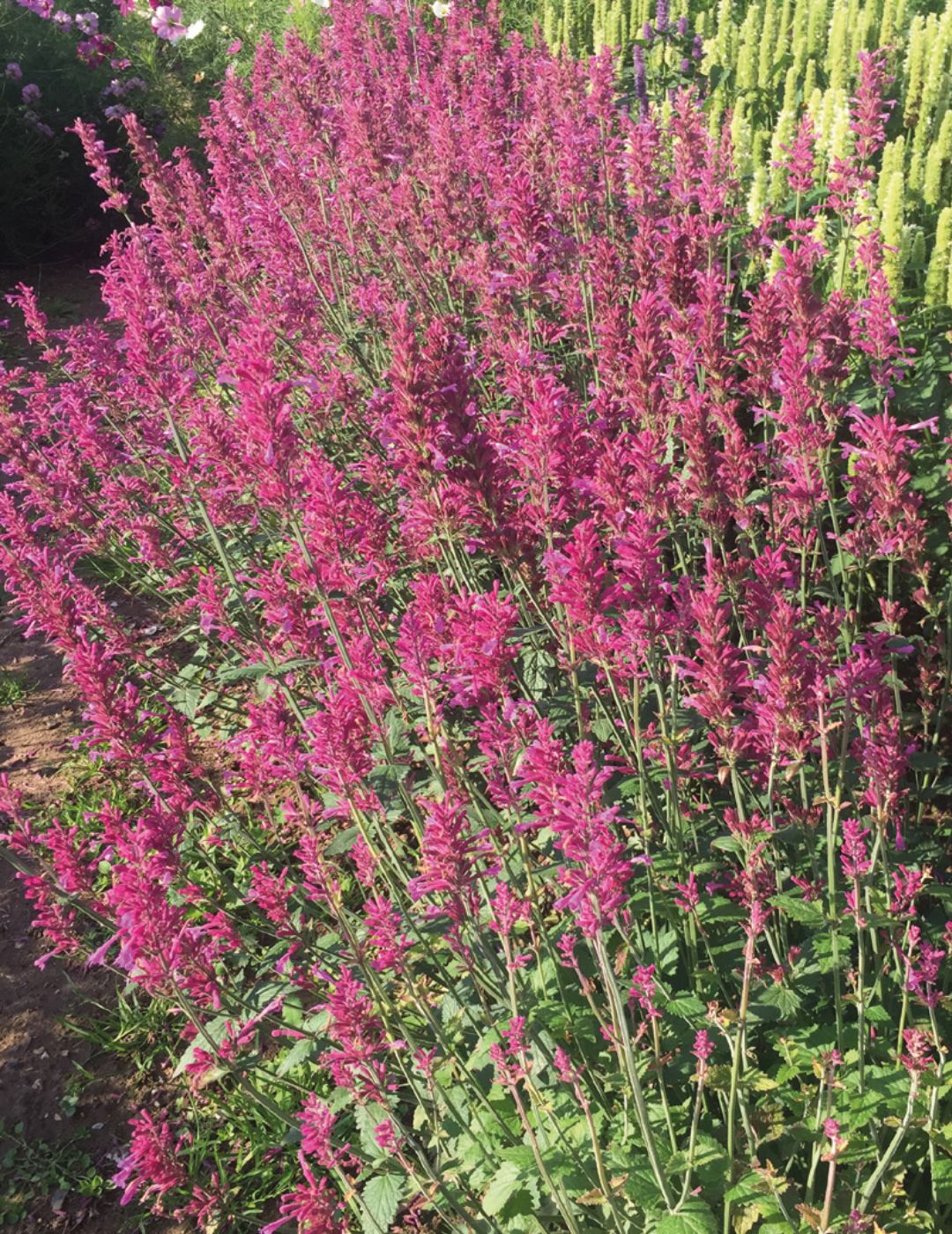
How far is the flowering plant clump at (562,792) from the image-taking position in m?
2.05

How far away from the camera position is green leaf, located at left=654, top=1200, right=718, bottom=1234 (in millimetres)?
1988

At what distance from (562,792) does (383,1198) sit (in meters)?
1.41

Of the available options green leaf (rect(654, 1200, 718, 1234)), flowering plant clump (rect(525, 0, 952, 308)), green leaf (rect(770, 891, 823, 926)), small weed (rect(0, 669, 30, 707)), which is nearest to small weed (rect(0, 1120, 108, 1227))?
green leaf (rect(654, 1200, 718, 1234))

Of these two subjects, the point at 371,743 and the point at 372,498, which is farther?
the point at 372,498

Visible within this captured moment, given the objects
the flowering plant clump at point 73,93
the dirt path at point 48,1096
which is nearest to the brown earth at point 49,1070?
the dirt path at point 48,1096

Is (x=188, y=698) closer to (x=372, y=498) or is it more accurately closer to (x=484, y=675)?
(x=372, y=498)

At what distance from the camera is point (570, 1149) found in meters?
2.15

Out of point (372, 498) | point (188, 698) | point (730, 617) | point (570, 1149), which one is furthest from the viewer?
point (372, 498)

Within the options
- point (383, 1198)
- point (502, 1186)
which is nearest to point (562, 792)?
point (502, 1186)

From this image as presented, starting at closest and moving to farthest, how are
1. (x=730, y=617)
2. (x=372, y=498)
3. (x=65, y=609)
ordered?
1. (x=65, y=609)
2. (x=730, y=617)
3. (x=372, y=498)

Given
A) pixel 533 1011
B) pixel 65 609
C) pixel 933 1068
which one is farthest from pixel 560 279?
pixel 933 1068

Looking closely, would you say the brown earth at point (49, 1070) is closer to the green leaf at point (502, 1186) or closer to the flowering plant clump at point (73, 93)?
the green leaf at point (502, 1186)

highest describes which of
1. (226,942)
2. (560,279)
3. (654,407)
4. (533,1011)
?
(654,407)

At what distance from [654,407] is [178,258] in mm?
3296
